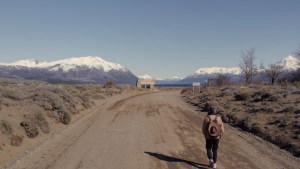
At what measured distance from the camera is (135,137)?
63.9ft

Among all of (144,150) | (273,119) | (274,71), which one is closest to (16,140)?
(144,150)

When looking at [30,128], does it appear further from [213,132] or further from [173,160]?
[213,132]

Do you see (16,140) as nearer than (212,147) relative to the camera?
No

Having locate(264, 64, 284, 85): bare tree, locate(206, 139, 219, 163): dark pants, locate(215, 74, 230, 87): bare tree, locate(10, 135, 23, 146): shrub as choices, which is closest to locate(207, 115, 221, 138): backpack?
locate(206, 139, 219, 163): dark pants

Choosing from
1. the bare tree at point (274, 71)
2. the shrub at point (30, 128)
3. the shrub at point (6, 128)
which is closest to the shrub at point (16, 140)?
the shrub at point (6, 128)

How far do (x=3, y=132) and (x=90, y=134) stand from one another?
4.57 meters

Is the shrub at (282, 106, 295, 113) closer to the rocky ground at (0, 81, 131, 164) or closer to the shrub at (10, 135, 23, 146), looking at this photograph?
the rocky ground at (0, 81, 131, 164)

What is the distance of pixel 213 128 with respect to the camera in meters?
13.3

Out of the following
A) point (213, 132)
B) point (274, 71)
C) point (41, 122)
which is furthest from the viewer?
point (274, 71)

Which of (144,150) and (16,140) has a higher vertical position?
(16,140)

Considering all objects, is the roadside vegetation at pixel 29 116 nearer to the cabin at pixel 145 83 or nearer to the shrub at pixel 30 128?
the shrub at pixel 30 128

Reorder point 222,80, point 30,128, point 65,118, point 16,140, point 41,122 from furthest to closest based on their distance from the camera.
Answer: point 222,80
point 65,118
point 41,122
point 30,128
point 16,140

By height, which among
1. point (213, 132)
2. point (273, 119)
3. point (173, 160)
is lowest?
point (173, 160)

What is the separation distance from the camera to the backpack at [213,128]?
1329 centimetres
